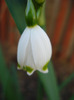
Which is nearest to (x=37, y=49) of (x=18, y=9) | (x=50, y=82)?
(x=18, y=9)

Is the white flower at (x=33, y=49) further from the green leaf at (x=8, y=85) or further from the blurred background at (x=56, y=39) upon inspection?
the blurred background at (x=56, y=39)

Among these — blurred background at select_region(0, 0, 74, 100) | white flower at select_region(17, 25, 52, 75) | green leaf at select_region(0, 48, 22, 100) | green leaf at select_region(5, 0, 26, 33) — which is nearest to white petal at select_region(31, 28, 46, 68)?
white flower at select_region(17, 25, 52, 75)

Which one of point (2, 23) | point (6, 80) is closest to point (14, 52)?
point (2, 23)

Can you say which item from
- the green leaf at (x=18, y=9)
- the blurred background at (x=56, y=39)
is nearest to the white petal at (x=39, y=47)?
the green leaf at (x=18, y=9)

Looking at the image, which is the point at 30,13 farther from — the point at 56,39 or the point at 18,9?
the point at 56,39

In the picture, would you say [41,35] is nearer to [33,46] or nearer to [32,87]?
[33,46]

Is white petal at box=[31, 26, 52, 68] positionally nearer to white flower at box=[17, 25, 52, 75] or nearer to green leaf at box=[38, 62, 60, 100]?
white flower at box=[17, 25, 52, 75]

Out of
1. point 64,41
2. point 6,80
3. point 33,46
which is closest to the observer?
point 33,46
